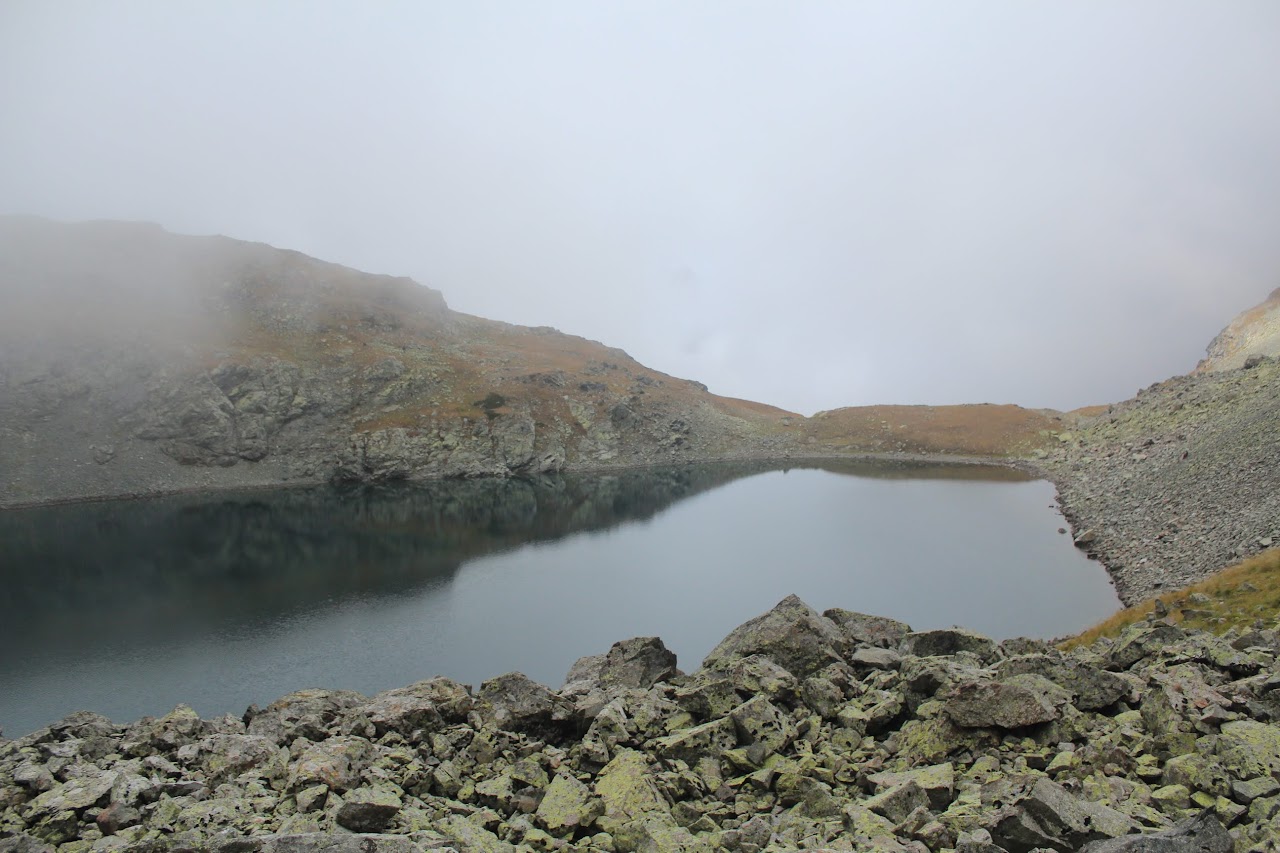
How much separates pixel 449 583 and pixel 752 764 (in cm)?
4225

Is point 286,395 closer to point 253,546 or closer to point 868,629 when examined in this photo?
point 253,546

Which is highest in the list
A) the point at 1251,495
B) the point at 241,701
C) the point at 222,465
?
the point at 1251,495

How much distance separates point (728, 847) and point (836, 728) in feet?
14.7

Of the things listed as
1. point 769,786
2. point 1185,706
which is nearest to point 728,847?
point 769,786

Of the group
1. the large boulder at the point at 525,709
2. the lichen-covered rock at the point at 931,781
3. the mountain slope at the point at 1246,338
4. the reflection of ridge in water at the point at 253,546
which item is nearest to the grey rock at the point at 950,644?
the lichen-covered rock at the point at 931,781

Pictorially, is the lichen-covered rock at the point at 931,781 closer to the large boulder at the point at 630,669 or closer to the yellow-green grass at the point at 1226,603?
the large boulder at the point at 630,669

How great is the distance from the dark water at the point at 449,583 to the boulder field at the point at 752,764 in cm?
1819

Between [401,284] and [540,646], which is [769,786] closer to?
[540,646]

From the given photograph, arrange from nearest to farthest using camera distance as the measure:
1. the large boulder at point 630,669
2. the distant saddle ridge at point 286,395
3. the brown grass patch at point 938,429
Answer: the large boulder at point 630,669
the distant saddle ridge at point 286,395
the brown grass patch at point 938,429

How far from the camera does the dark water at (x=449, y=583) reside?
3488cm

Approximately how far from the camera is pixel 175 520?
77188 mm

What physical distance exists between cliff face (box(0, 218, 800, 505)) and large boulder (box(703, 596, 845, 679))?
10117 cm

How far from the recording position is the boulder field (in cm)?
910

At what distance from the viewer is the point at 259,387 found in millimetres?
112125
